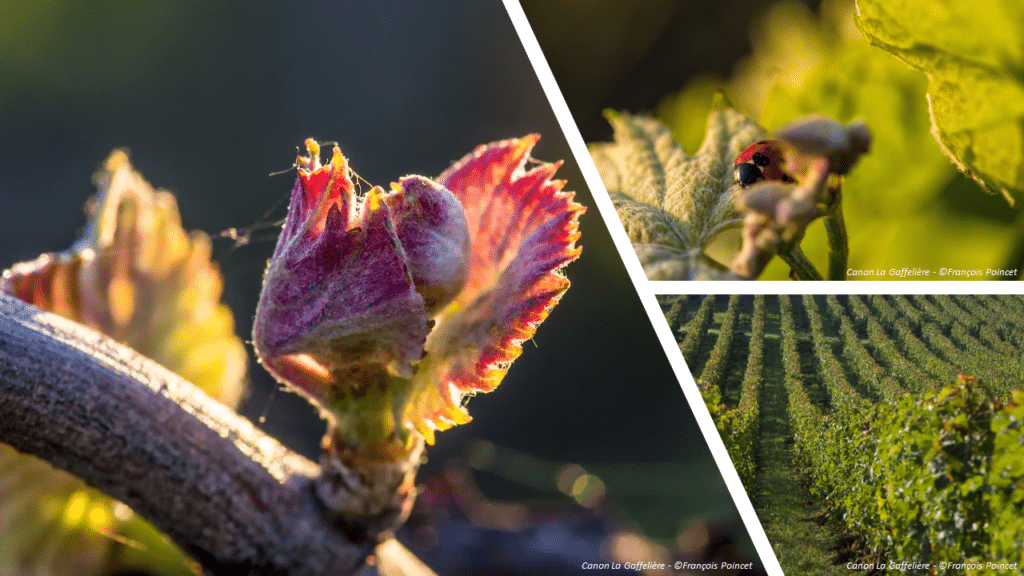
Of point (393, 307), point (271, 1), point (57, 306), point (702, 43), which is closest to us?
point (393, 307)

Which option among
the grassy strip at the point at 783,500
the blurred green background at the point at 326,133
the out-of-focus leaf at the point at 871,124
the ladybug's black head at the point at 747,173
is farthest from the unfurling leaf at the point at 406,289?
the blurred green background at the point at 326,133

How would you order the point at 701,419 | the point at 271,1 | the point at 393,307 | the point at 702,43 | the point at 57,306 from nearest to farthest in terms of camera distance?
1. the point at 393,307
2. the point at 57,306
3. the point at 702,43
4. the point at 701,419
5. the point at 271,1

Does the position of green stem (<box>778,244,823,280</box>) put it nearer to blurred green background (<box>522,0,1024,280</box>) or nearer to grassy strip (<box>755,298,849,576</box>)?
blurred green background (<box>522,0,1024,280</box>)

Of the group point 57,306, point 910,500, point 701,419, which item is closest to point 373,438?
point 57,306

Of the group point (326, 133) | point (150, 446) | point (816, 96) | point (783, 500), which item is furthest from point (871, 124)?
point (326, 133)

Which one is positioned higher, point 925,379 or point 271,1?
point 271,1

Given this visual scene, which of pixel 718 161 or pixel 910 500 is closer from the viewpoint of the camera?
pixel 718 161

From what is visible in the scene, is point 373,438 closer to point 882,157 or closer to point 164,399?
point 164,399
